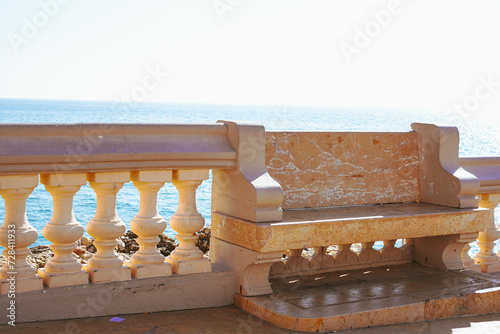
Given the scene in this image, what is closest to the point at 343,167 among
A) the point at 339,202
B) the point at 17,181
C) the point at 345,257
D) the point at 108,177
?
the point at 339,202

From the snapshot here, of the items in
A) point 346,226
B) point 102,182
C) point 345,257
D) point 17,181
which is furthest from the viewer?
point 345,257

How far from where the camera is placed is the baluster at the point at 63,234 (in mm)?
4172

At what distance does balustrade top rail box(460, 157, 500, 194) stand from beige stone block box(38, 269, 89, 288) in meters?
3.59

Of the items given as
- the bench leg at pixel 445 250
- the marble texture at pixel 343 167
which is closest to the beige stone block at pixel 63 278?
the marble texture at pixel 343 167

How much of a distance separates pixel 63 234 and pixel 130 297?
0.64 metres

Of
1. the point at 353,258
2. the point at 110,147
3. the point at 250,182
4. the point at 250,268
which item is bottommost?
the point at 353,258

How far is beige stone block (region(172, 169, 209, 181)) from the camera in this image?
4.59 meters

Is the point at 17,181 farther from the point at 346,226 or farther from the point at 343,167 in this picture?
the point at 343,167

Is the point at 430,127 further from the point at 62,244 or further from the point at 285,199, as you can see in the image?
the point at 62,244

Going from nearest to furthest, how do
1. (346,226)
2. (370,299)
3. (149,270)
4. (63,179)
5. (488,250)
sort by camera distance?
(63,179), (149,270), (370,299), (346,226), (488,250)

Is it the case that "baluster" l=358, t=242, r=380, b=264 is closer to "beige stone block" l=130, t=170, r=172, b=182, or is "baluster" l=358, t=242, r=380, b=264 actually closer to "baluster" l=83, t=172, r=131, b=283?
"beige stone block" l=130, t=170, r=172, b=182

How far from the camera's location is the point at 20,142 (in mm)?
3949

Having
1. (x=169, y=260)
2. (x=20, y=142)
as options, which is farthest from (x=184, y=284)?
(x=20, y=142)

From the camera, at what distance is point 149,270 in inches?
178
